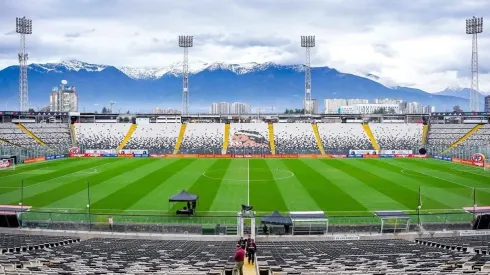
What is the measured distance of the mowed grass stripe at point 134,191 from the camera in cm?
4081

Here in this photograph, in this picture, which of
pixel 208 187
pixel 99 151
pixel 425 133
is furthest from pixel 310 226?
pixel 425 133

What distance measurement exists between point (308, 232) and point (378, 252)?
327 inches

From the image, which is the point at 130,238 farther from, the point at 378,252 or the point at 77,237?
the point at 378,252

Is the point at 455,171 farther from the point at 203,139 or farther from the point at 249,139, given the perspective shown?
the point at 203,139

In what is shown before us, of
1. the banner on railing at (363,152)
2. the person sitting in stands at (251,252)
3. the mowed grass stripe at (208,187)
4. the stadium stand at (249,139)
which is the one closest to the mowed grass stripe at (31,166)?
the mowed grass stripe at (208,187)

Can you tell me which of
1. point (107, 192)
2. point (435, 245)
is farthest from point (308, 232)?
point (107, 192)

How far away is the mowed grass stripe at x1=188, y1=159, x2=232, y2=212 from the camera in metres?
40.8

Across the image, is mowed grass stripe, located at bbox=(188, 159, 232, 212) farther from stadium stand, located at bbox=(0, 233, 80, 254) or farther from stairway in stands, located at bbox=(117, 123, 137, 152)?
stairway in stands, located at bbox=(117, 123, 137, 152)

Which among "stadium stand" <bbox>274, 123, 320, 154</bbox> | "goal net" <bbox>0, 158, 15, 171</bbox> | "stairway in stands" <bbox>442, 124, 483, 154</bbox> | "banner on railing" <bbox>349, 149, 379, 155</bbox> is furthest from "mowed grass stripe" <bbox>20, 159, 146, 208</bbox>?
"stairway in stands" <bbox>442, 124, 483, 154</bbox>

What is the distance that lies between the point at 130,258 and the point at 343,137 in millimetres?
81635

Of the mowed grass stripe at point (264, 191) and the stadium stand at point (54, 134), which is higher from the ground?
the stadium stand at point (54, 134)

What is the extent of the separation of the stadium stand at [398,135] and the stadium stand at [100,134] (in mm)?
52186

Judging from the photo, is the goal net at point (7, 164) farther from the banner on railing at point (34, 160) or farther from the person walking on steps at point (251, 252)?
the person walking on steps at point (251, 252)

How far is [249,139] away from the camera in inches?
3799
